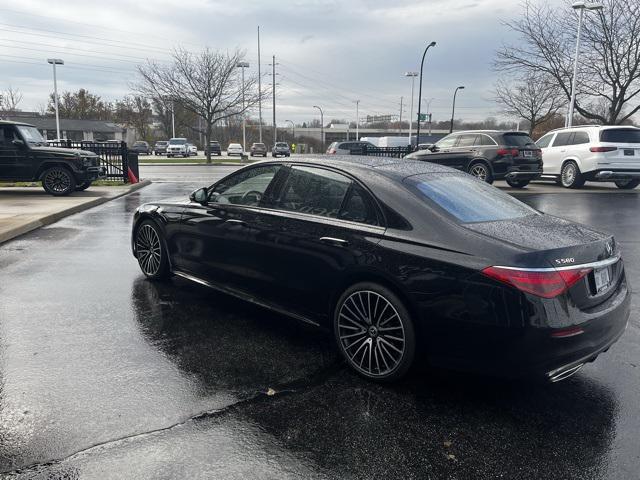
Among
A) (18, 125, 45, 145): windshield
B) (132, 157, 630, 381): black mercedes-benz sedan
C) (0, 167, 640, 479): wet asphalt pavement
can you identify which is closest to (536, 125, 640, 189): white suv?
(0, 167, 640, 479): wet asphalt pavement

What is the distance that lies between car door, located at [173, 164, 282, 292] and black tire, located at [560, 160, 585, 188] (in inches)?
574

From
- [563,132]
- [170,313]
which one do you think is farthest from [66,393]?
[563,132]

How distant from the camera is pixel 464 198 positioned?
12.3 feet

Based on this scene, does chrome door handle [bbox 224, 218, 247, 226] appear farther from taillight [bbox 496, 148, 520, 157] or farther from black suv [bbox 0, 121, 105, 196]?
taillight [bbox 496, 148, 520, 157]

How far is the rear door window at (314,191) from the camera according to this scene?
12.5ft

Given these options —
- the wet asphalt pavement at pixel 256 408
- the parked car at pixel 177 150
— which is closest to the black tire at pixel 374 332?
the wet asphalt pavement at pixel 256 408

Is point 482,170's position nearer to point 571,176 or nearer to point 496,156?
point 496,156

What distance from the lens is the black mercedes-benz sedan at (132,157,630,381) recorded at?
9.36 ft

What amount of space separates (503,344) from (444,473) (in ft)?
2.65

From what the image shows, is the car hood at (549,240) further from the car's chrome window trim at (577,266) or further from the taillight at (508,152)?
the taillight at (508,152)

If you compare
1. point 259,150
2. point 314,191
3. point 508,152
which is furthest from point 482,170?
point 259,150

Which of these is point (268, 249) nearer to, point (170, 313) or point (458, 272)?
point (170, 313)

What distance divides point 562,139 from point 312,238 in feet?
51.0

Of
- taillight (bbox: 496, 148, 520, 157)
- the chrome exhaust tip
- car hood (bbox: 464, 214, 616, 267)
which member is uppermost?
taillight (bbox: 496, 148, 520, 157)
